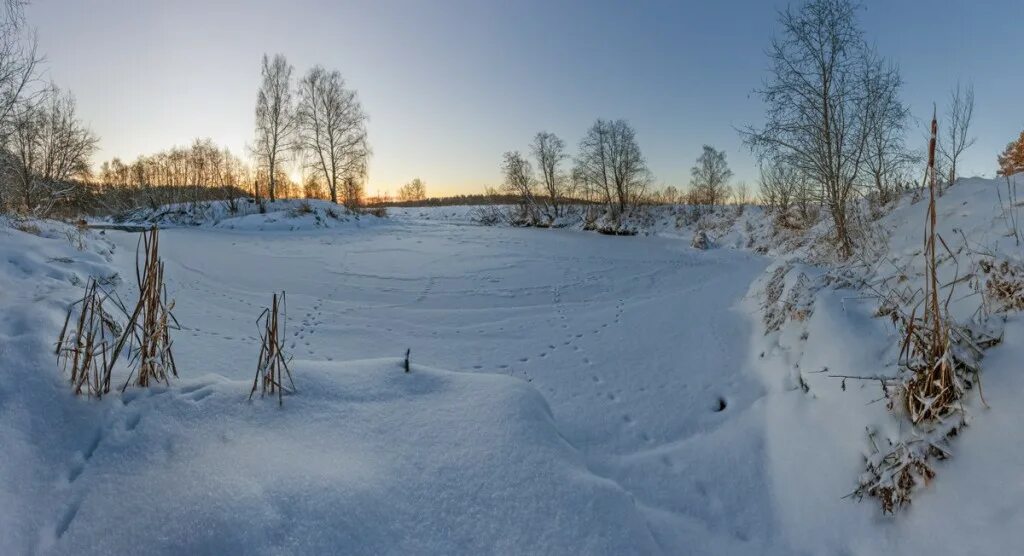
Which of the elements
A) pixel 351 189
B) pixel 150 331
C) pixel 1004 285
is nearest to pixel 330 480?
pixel 150 331

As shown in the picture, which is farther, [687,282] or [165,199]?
[165,199]

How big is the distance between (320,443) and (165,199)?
3861 cm

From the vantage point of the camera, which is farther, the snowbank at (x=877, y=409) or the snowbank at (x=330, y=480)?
the snowbank at (x=877, y=409)

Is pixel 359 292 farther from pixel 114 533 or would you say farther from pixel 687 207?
pixel 687 207

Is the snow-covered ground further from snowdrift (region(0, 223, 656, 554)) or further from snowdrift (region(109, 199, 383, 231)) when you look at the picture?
snowdrift (region(109, 199, 383, 231))

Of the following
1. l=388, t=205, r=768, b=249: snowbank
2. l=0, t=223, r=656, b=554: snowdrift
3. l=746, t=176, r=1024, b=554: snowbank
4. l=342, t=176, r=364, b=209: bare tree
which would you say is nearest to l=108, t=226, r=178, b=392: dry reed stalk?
l=0, t=223, r=656, b=554: snowdrift

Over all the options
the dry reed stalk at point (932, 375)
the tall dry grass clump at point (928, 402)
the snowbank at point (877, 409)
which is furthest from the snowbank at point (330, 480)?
the dry reed stalk at point (932, 375)

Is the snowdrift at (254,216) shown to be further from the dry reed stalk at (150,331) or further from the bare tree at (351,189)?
the dry reed stalk at (150,331)

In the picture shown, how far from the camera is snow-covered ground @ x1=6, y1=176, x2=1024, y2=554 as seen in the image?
1389 millimetres

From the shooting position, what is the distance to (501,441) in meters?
2.03

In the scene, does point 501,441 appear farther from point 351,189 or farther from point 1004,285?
point 351,189

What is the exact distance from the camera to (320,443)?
1798 millimetres

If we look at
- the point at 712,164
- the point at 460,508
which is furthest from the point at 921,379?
the point at 712,164

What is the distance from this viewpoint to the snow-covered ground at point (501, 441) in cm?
139
